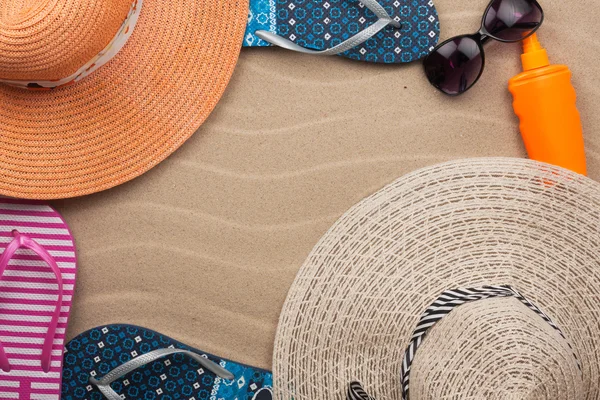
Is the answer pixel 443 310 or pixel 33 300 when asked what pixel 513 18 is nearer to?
pixel 443 310

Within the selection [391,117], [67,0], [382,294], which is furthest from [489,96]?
[67,0]

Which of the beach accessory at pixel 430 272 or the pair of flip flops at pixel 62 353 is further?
the pair of flip flops at pixel 62 353

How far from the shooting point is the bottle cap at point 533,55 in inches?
35.8

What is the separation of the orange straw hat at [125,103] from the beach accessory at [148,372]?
25 cm

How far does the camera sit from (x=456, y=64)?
0.91m

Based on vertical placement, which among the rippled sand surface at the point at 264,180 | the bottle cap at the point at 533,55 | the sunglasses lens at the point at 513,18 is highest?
the sunglasses lens at the point at 513,18

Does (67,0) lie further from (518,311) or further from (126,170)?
(518,311)

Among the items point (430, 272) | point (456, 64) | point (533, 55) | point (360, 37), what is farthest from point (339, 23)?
point (430, 272)

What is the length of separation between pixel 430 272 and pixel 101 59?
555mm

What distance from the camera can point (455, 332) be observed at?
2.36 ft

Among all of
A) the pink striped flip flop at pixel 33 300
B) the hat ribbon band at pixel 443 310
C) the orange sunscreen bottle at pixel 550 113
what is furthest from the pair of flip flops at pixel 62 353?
the orange sunscreen bottle at pixel 550 113

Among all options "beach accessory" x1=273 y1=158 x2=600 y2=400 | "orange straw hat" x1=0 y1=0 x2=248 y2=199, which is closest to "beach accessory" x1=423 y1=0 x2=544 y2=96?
"beach accessory" x1=273 y1=158 x2=600 y2=400

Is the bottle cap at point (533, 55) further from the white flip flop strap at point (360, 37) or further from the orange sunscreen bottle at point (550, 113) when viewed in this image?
the white flip flop strap at point (360, 37)

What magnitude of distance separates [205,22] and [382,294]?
18.9 inches
